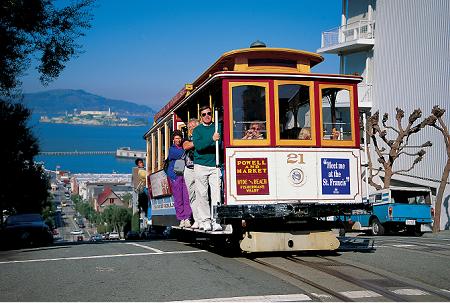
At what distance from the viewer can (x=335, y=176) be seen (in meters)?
11.5

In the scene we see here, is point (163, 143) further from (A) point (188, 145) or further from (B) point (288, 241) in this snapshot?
(B) point (288, 241)

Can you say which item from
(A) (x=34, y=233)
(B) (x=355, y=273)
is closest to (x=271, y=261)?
(B) (x=355, y=273)

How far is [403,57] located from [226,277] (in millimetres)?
30967

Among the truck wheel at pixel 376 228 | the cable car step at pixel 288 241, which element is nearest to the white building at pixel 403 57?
the truck wheel at pixel 376 228

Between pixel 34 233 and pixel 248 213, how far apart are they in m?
14.5

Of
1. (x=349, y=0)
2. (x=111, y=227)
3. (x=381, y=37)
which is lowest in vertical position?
(x=111, y=227)

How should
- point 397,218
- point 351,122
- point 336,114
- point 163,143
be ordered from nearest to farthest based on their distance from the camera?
1. point 351,122
2. point 336,114
3. point 163,143
4. point 397,218

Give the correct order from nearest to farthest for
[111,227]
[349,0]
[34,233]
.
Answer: [34,233] < [349,0] < [111,227]

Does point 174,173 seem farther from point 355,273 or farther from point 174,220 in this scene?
point 355,273

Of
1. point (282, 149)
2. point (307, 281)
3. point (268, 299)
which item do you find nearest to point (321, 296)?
point (268, 299)

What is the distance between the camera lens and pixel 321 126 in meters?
11.6

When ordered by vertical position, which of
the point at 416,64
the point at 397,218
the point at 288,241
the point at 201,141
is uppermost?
the point at 416,64

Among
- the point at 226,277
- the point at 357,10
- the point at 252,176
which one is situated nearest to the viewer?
the point at 226,277

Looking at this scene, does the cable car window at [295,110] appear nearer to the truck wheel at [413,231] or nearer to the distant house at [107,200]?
the truck wheel at [413,231]
